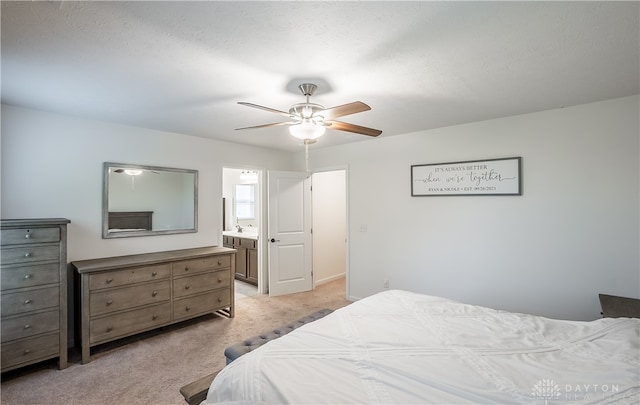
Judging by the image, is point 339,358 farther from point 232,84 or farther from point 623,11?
point 623,11

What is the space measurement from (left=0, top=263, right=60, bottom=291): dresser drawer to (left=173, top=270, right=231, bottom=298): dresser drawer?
1.06 m

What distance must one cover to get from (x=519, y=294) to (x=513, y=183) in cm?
117

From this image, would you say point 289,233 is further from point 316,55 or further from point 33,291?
point 316,55

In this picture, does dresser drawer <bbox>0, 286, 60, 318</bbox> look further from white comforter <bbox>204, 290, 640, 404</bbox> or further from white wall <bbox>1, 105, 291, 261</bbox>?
white comforter <bbox>204, 290, 640, 404</bbox>

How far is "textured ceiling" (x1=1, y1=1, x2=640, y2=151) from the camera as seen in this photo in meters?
1.44

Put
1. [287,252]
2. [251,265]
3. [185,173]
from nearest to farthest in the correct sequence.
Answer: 1. [185,173]
2. [287,252]
3. [251,265]

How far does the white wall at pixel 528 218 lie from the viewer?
2641 millimetres

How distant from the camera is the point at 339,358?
1.47 meters

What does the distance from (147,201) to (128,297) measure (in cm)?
119

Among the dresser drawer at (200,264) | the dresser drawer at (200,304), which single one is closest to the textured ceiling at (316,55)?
the dresser drawer at (200,264)

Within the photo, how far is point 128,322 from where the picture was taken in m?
2.96

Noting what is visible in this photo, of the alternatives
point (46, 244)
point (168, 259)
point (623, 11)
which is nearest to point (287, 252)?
point (168, 259)

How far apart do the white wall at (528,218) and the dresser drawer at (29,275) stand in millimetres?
3514

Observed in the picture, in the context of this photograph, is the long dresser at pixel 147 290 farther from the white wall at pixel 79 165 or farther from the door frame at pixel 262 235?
the door frame at pixel 262 235
